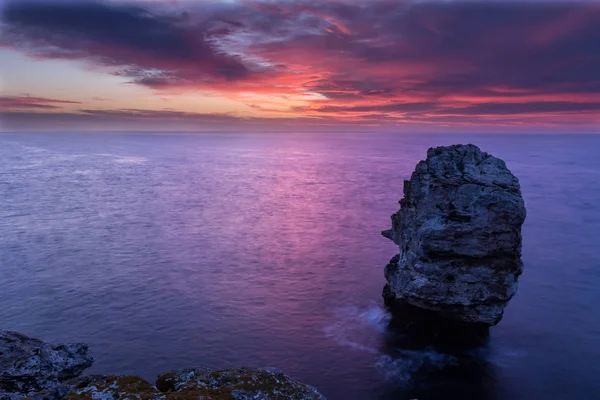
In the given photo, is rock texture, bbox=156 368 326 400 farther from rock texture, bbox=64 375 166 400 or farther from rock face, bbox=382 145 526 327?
rock face, bbox=382 145 526 327

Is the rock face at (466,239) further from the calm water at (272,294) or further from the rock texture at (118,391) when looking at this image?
the rock texture at (118,391)

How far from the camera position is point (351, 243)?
7462 centimetres

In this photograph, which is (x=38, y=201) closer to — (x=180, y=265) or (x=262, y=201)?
(x=262, y=201)

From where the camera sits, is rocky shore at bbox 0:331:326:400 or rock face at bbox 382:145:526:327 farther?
rock face at bbox 382:145:526:327

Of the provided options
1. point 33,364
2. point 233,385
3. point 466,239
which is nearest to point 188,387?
point 233,385

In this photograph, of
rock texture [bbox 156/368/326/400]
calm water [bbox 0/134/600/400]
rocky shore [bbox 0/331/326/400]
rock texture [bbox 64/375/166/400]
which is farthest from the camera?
calm water [bbox 0/134/600/400]

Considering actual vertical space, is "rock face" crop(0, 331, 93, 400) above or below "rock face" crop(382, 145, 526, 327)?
below

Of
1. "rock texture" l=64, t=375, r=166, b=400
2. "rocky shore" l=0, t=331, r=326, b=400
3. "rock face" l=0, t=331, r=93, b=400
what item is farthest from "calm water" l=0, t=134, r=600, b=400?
"rock texture" l=64, t=375, r=166, b=400

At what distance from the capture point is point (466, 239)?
3466cm

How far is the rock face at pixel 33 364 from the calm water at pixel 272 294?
994 centimetres

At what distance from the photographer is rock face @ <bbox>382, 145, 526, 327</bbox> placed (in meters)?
34.3

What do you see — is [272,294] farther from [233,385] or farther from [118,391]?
[118,391]

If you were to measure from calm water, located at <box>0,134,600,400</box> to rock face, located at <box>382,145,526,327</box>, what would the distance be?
5.48m

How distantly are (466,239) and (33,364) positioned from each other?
2931 centimetres
